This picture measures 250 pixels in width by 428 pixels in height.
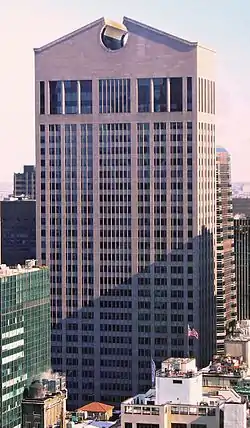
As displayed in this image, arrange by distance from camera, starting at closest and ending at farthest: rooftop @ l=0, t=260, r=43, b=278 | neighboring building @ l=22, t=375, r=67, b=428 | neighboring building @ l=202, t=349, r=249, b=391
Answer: neighboring building @ l=22, t=375, r=67, b=428 < rooftop @ l=0, t=260, r=43, b=278 < neighboring building @ l=202, t=349, r=249, b=391

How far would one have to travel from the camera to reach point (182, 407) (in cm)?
16462

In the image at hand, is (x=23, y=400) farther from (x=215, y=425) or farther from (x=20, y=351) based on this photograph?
(x=215, y=425)

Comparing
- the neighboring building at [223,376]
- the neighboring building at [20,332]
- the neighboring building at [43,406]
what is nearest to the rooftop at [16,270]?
the neighboring building at [20,332]

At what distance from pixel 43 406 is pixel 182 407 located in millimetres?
17535

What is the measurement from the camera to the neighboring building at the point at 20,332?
556 feet

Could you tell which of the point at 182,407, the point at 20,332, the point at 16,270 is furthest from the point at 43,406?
the point at 182,407

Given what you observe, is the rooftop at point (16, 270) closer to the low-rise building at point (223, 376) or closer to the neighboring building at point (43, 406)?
the neighboring building at point (43, 406)

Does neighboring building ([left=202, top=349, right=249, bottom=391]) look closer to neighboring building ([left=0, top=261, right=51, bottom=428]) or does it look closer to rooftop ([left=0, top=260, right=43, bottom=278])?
neighboring building ([left=0, top=261, right=51, bottom=428])

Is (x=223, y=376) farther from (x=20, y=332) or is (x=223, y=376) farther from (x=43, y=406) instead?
(x=20, y=332)

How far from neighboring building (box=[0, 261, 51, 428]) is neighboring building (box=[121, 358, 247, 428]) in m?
13.6

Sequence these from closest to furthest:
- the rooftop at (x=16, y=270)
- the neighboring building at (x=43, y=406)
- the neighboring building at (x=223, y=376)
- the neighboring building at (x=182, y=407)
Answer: the neighboring building at (x=182, y=407), the neighboring building at (x=43, y=406), the rooftop at (x=16, y=270), the neighboring building at (x=223, y=376)

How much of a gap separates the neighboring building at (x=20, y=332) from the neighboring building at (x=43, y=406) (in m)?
1.13

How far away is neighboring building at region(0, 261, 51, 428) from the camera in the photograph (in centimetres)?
16950

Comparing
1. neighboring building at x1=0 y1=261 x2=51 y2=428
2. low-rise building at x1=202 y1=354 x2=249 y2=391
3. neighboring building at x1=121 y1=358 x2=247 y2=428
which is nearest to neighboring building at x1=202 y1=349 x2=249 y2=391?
low-rise building at x1=202 y1=354 x2=249 y2=391
